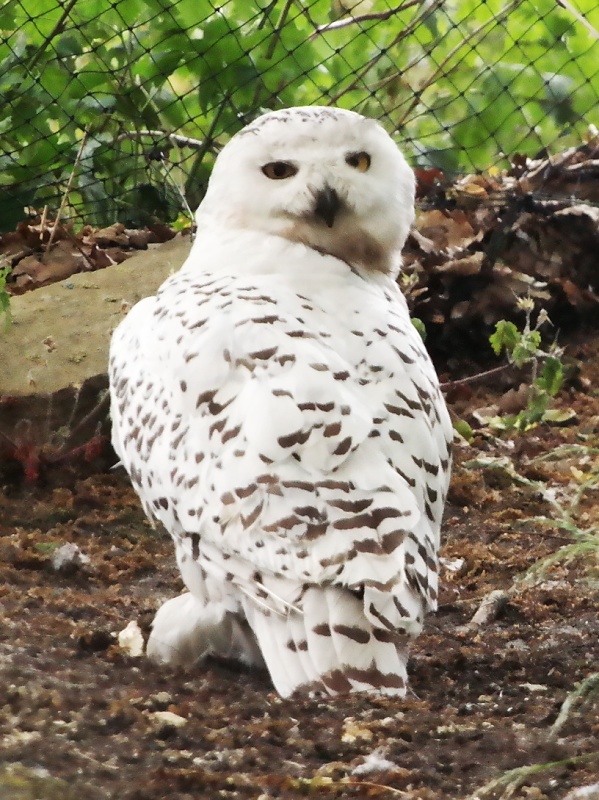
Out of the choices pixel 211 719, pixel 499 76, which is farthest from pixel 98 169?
pixel 211 719

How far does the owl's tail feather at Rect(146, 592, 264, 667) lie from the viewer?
240 centimetres

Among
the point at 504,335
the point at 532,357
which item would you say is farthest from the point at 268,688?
the point at 532,357

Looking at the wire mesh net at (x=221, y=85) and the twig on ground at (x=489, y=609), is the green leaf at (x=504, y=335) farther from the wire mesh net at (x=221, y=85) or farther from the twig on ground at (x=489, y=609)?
Result: the wire mesh net at (x=221, y=85)

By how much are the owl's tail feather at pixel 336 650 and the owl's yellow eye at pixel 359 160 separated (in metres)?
1.25

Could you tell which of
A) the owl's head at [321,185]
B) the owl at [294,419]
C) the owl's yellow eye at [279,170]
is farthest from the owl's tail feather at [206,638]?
the owl's yellow eye at [279,170]

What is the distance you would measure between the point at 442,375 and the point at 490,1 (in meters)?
2.22

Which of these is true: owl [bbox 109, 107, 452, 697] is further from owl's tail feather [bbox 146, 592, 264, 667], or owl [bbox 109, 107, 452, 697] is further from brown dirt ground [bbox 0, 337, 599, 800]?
brown dirt ground [bbox 0, 337, 599, 800]

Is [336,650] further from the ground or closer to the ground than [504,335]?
closer to the ground

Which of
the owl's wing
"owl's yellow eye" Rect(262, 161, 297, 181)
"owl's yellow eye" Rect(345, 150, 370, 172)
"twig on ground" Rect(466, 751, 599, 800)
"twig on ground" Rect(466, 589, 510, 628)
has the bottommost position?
"twig on ground" Rect(466, 589, 510, 628)

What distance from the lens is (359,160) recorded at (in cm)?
278

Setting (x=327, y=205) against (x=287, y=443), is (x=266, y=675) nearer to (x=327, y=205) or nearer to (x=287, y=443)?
(x=287, y=443)

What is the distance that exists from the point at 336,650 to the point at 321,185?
1.26 meters

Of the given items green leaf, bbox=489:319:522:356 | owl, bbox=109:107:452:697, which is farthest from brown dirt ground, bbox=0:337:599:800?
green leaf, bbox=489:319:522:356

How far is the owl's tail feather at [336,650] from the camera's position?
6.45 ft
